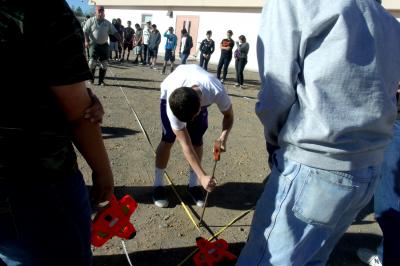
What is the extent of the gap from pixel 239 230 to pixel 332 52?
7.63 ft

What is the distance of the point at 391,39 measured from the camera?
63.6 inches

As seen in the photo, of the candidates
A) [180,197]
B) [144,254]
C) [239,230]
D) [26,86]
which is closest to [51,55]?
[26,86]

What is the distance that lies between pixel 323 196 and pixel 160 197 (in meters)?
2.36

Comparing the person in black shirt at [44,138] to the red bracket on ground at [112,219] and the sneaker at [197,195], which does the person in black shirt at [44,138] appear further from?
the sneaker at [197,195]

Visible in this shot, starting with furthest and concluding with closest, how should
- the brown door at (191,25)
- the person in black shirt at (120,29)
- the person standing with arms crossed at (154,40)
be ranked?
the brown door at (191,25) → the person in black shirt at (120,29) → the person standing with arms crossed at (154,40)

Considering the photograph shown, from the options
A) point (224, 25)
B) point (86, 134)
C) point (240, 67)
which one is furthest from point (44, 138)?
point (224, 25)

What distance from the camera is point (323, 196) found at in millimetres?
1680

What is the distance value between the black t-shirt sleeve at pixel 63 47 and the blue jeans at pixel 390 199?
7.80 feet

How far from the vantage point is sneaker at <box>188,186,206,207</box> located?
12.7ft

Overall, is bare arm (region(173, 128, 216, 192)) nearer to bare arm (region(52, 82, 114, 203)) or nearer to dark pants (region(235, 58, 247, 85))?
bare arm (region(52, 82, 114, 203))

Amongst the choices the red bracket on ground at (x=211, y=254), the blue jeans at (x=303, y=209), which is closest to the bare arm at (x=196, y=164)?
the red bracket on ground at (x=211, y=254)

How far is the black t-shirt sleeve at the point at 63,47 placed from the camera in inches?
45.7

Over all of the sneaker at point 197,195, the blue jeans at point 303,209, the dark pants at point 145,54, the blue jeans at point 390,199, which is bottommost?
the dark pants at point 145,54

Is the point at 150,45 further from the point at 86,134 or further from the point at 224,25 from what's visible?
the point at 86,134
